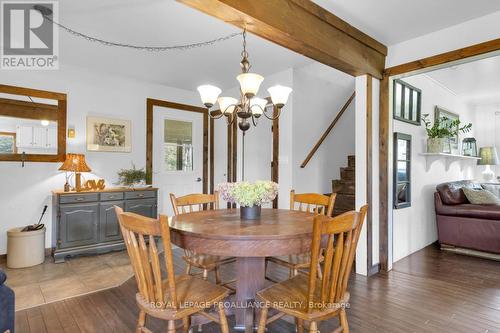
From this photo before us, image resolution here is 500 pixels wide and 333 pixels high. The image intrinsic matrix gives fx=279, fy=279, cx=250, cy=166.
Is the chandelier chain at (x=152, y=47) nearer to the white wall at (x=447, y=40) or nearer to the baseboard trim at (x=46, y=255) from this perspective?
the white wall at (x=447, y=40)

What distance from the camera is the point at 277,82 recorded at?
430cm

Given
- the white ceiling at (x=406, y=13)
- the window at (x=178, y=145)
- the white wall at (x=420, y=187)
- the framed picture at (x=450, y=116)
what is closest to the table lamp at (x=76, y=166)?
the window at (x=178, y=145)

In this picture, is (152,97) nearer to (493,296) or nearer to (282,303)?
(282,303)

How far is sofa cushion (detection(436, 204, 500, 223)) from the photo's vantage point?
354cm

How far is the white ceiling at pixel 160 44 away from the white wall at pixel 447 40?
1.14m

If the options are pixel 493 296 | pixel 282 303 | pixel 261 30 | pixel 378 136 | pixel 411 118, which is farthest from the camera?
pixel 411 118

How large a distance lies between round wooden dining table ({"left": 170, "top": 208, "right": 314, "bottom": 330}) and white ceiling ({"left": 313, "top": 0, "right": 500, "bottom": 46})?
72.3 inches

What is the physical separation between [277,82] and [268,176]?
1496 millimetres

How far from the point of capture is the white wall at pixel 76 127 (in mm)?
3521

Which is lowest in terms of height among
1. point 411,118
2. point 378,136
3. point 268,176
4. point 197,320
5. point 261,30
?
point 197,320

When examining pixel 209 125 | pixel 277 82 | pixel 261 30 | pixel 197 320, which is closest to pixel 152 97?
pixel 209 125

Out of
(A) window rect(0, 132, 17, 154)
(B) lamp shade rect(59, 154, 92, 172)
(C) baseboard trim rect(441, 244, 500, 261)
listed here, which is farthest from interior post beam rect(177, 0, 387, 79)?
(A) window rect(0, 132, 17, 154)

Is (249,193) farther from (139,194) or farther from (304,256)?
(139,194)

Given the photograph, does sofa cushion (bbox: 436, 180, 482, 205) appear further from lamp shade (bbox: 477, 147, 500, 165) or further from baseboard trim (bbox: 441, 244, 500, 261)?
lamp shade (bbox: 477, 147, 500, 165)
